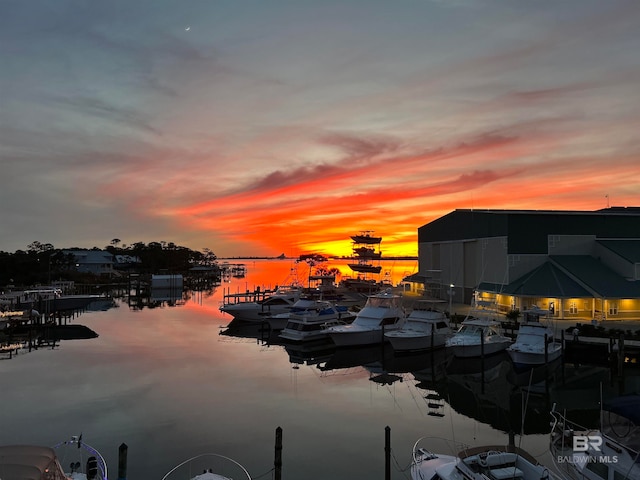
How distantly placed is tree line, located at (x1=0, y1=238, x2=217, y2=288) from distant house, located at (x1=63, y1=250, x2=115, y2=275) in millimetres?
2682

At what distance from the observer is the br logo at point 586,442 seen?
13.8 m

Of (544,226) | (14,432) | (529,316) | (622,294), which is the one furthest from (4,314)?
(622,294)

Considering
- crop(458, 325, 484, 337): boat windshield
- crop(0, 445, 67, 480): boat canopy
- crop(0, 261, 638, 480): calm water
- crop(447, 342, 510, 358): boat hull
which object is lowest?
crop(0, 261, 638, 480): calm water

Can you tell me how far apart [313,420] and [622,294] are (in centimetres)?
3445

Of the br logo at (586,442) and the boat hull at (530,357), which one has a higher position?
the br logo at (586,442)

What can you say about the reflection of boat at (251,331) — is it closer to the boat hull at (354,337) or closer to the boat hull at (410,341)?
the boat hull at (354,337)

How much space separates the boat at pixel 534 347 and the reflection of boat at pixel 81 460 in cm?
2684

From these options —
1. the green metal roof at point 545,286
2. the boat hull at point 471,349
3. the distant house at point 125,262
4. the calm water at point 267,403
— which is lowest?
the calm water at point 267,403

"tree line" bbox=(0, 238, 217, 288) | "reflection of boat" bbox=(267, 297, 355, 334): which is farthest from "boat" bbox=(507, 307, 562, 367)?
"tree line" bbox=(0, 238, 217, 288)

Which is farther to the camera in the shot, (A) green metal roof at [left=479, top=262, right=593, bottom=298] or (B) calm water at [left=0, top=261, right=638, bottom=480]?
(A) green metal roof at [left=479, top=262, right=593, bottom=298]

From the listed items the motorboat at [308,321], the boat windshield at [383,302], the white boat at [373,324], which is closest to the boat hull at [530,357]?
the white boat at [373,324]

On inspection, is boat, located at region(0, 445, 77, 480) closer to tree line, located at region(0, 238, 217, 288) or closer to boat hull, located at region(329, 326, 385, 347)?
boat hull, located at region(329, 326, 385, 347)

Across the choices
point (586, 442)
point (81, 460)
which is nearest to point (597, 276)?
point (586, 442)

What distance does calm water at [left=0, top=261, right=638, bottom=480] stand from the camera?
61.1 ft
